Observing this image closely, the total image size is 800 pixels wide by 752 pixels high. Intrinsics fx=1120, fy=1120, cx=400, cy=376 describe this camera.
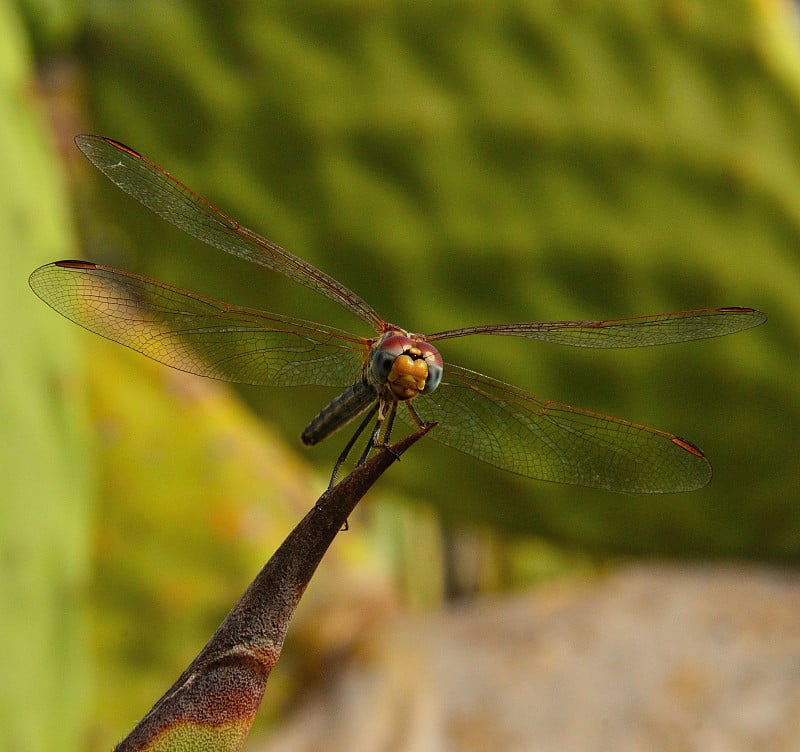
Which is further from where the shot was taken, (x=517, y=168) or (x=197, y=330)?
(x=517, y=168)

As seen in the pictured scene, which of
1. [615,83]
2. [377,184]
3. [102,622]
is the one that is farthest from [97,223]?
[615,83]

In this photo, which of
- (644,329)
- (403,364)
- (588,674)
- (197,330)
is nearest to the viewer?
(403,364)

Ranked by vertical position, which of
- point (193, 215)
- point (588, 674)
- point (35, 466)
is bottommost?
point (588, 674)

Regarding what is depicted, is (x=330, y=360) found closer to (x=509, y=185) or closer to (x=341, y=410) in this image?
(x=341, y=410)

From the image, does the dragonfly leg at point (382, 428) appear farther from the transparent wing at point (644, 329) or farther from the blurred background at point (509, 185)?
the blurred background at point (509, 185)

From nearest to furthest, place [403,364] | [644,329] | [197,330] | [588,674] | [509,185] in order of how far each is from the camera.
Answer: [403,364]
[197,330]
[644,329]
[509,185]
[588,674]

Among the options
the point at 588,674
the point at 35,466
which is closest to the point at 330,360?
the point at 35,466
